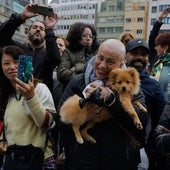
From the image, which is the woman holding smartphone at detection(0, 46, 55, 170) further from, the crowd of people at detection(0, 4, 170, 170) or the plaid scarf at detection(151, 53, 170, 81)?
the plaid scarf at detection(151, 53, 170, 81)

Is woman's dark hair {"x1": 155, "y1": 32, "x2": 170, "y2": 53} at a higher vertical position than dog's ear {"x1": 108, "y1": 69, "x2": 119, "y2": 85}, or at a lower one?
higher

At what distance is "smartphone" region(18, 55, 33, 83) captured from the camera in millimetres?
2738

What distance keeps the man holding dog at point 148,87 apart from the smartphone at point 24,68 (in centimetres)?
108

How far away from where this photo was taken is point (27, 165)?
9.66 ft

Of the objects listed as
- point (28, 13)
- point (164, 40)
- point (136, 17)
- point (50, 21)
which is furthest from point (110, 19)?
point (50, 21)

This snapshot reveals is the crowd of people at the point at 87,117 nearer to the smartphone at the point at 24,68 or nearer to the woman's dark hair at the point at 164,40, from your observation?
the smartphone at the point at 24,68

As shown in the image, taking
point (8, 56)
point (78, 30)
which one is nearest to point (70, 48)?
point (78, 30)

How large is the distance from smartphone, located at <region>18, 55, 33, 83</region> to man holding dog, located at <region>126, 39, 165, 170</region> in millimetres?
1077

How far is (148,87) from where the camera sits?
3.28m

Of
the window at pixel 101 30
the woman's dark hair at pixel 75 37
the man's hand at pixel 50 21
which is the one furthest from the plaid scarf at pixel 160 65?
the window at pixel 101 30

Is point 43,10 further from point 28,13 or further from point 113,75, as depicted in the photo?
point 113,75

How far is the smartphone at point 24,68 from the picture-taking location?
2738mm

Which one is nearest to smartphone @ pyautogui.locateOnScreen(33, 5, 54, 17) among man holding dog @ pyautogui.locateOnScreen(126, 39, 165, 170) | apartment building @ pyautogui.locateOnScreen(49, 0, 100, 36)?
man holding dog @ pyautogui.locateOnScreen(126, 39, 165, 170)

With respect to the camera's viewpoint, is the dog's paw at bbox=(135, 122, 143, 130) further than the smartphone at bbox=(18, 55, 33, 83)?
No
